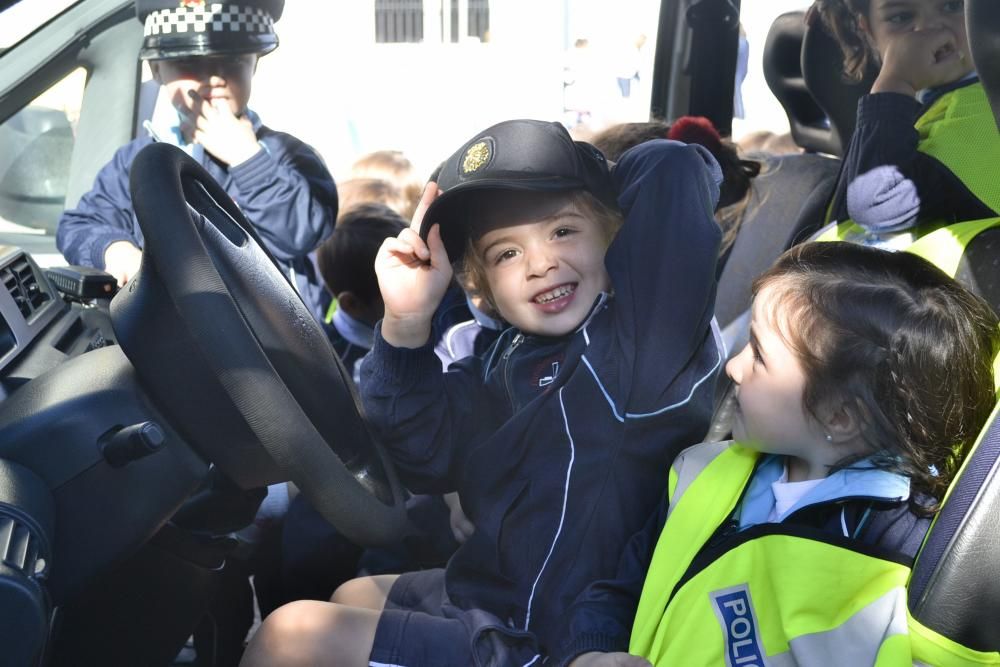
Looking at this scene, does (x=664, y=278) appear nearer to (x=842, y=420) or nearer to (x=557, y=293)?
(x=557, y=293)

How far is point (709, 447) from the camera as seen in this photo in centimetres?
164

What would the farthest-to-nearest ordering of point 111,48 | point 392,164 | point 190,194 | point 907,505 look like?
point 392,164, point 111,48, point 190,194, point 907,505

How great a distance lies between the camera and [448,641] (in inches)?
65.7

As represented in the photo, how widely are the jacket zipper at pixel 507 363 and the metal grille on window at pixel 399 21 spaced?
8.74 metres

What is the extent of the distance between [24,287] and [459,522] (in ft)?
2.82

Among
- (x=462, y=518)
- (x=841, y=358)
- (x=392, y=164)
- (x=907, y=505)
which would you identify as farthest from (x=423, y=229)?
(x=392, y=164)

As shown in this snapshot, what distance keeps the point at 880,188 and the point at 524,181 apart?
23.7 inches

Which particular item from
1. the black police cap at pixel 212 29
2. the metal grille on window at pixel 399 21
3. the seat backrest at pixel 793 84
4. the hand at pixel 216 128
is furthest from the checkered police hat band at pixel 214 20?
the metal grille on window at pixel 399 21

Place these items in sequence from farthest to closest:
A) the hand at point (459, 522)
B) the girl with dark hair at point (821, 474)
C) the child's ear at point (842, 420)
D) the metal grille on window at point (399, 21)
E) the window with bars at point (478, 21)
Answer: the window with bars at point (478, 21) → the metal grille on window at point (399, 21) → the hand at point (459, 522) → the child's ear at point (842, 420) → the girl with dark hair at point (821, 474)

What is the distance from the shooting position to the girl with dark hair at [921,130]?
5.82 feet

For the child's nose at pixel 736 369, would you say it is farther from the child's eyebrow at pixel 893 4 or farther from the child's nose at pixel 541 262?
the child's eyebrow at pixel 893 4

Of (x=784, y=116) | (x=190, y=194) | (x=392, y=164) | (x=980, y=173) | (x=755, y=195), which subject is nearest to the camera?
(x=190, y=194)

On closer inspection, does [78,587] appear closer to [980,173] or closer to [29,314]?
[29,314]

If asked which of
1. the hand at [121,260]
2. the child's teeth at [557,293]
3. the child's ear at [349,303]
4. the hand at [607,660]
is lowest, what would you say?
the child's ear at [349,303]
